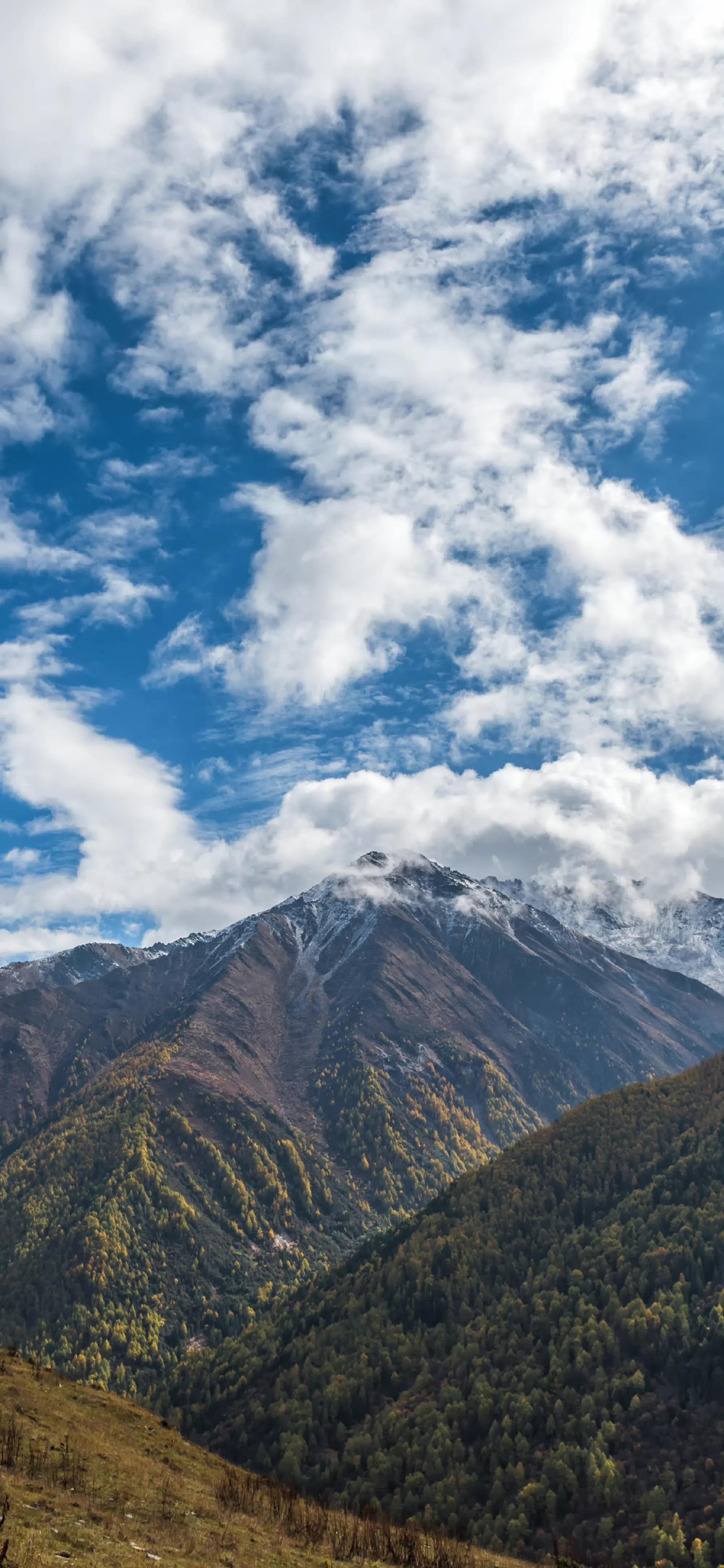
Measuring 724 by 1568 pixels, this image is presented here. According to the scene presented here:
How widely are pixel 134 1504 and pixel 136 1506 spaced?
35cm

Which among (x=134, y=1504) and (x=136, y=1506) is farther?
(x=134, y=1504)

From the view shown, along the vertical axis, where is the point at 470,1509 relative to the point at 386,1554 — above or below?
below

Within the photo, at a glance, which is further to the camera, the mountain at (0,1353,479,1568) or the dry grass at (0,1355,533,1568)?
the mountain at (0,1353,479,1568)

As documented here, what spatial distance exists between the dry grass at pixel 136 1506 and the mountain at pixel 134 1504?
172 millimetres

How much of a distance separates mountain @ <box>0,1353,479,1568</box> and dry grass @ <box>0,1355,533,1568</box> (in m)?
0.17

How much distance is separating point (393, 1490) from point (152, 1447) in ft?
416

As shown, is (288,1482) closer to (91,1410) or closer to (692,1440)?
(692,1440)

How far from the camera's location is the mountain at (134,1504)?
165 feet

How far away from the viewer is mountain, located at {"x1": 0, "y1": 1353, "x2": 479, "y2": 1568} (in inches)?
1976

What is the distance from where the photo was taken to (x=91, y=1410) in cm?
9569

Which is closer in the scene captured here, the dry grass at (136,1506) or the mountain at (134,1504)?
the dry grass at (136,1506)

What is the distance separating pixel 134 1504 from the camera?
211ft

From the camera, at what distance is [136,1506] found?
210 feet

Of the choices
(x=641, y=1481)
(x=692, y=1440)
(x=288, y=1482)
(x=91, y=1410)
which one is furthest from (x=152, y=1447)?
(x=288, y=1482)
